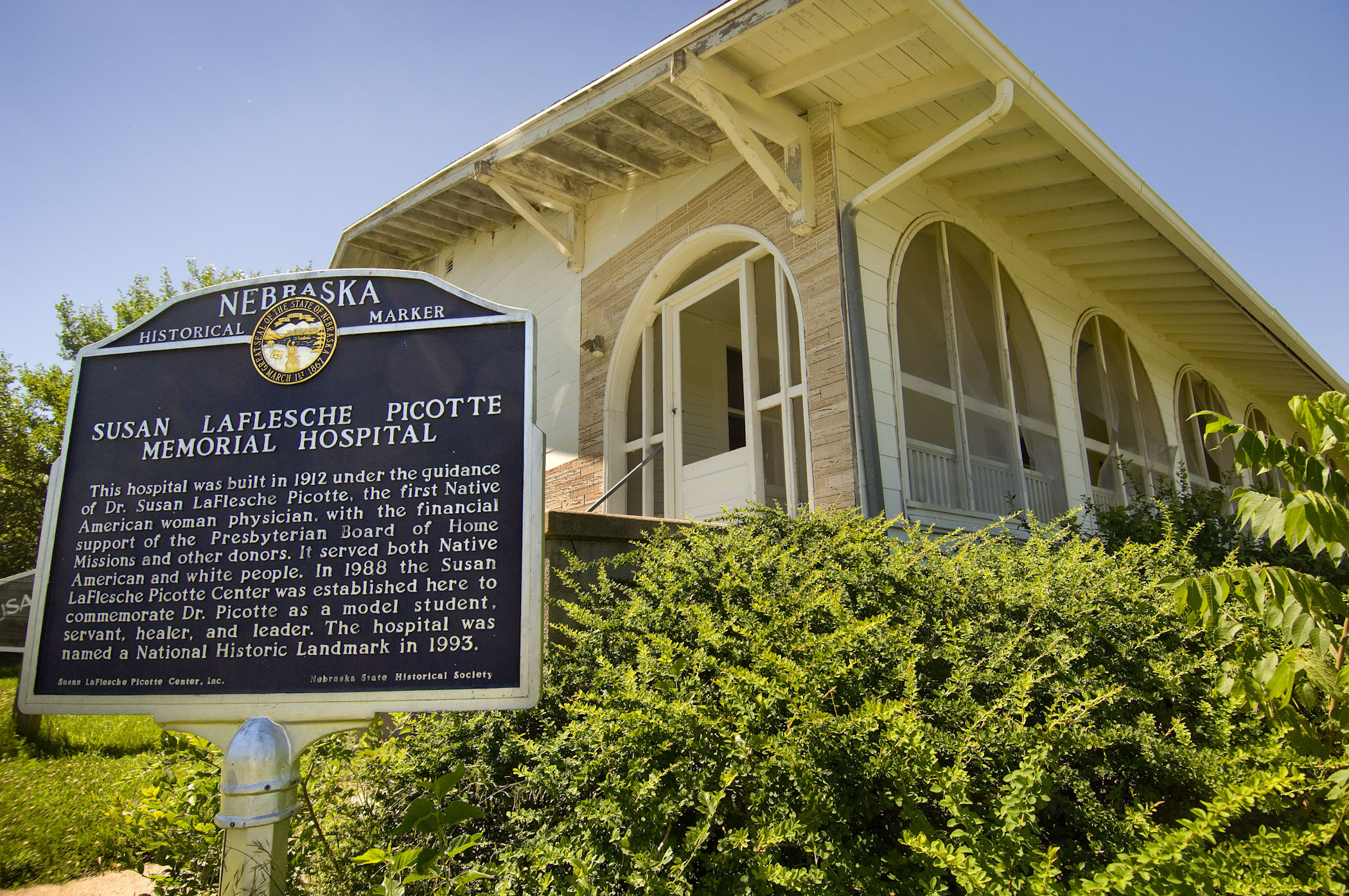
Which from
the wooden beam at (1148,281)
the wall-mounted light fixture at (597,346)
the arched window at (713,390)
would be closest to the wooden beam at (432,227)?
the wall-mounted light fixture at (597,346)

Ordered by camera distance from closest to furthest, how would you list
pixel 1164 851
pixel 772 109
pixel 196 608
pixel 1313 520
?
1. pixel 1164 851
2. pixel 1313 520
3. pixel 196 608
4. pixel 772 109

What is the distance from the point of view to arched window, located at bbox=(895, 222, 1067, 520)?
7146 mm

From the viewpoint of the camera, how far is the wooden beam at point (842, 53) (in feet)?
18.6

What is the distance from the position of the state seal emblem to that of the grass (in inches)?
58.5

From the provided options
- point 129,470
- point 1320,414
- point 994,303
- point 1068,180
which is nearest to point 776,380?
point 994,303

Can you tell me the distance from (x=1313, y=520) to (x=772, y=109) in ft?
17.6

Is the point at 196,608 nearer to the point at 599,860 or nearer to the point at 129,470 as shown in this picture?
the point at 129,470

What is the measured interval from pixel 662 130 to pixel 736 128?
150cm

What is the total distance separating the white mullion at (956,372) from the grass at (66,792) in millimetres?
6582

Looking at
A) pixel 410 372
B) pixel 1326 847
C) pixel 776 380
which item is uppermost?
pixel 776 380

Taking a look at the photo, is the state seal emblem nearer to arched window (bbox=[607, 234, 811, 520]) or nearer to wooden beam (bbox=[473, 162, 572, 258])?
arched window (bbox=[607, 234, 811, 520])

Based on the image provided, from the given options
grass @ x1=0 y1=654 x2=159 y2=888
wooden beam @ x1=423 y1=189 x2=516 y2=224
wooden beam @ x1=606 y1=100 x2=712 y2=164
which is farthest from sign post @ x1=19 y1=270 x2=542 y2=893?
wooden beam @ x1=423 y1=189 x2=516 y2=224

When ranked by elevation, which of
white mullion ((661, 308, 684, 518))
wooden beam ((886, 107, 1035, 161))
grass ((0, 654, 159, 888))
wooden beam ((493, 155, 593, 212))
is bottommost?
grass ((0, 654, 159, 888))

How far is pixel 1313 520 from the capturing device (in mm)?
2330
